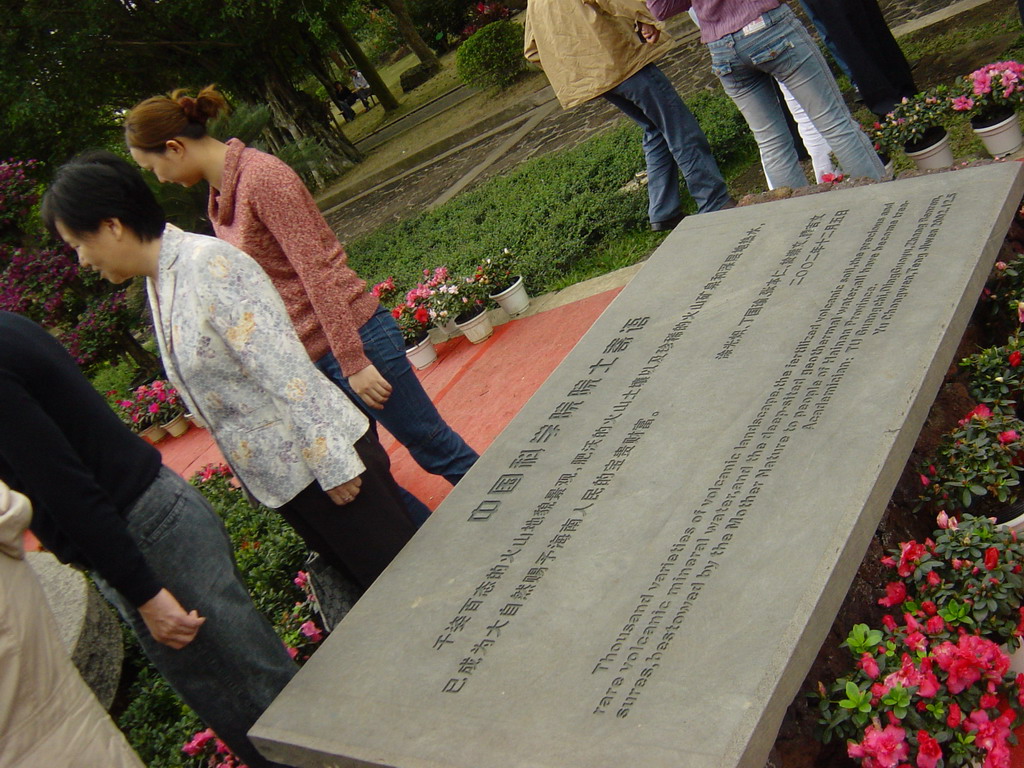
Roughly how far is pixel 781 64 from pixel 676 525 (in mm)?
2445

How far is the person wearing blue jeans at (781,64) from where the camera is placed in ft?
12.0

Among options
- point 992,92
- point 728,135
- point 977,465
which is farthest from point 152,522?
point 728,135

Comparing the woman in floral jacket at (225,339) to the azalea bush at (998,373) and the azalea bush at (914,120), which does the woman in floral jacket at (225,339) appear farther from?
the azalea bush at (914,120)

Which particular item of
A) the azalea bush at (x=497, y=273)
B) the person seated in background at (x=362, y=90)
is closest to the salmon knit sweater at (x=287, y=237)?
the azalea bush at (x=497, y=273)

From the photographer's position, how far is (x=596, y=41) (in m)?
4.61

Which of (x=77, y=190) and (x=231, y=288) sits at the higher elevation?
(x=77, y=190)

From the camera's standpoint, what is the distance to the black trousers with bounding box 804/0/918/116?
189 inches

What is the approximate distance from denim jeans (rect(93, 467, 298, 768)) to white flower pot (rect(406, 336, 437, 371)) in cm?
310

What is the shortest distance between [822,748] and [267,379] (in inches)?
Result: 61.7

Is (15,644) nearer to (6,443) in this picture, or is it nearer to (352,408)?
(6,443)

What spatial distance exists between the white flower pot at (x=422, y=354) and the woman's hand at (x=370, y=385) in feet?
8.78

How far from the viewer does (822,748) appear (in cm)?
190

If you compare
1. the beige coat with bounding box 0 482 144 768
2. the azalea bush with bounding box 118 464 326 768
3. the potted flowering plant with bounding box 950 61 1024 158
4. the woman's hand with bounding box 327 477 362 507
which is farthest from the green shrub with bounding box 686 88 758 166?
the beige coat with bounding box 0 482 144 768

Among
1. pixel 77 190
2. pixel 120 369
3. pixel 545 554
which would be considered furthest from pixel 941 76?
pixel 120 369
